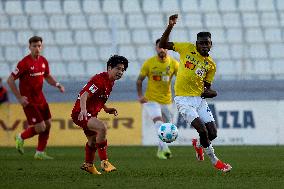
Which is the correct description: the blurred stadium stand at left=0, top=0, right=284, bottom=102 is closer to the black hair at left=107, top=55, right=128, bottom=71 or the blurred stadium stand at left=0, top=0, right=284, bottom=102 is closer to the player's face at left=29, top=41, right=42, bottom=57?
the player's face at left=29, top=41, right=42, bottom=57

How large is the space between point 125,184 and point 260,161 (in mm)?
4709

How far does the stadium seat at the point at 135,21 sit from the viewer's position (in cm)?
2384

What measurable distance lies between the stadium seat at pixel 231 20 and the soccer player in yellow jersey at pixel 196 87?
41.3ft

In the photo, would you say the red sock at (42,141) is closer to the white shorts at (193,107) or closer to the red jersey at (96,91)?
the red jersey at (96,91)

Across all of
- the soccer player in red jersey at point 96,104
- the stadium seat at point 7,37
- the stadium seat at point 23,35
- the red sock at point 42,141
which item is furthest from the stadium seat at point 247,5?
the soccer player in red jersey at point 96,104

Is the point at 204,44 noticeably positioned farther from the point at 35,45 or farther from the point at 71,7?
the point at 71,7

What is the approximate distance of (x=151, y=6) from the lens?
24.5 m

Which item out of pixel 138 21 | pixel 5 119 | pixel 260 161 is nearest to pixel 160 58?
pixel 260 161

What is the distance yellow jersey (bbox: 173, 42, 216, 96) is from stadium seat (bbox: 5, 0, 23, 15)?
46.2ft

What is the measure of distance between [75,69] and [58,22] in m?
1.86

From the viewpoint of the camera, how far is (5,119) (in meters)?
20.5

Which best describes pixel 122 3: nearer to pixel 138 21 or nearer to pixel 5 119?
pixel 138 21

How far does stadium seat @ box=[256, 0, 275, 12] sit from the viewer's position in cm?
2425

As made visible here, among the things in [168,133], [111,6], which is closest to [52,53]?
[111,6]
